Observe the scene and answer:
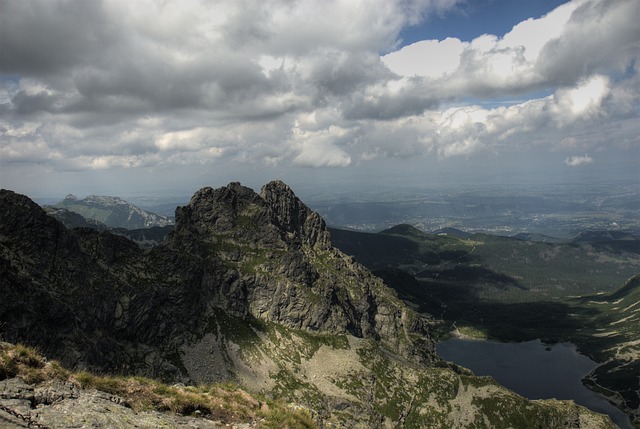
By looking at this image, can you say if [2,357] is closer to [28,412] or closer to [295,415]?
[28,412]

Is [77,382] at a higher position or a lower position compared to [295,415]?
higher

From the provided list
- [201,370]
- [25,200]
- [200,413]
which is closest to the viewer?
[200,413]

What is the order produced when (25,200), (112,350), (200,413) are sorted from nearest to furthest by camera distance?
(200,413) → (112,350) → (25,200)

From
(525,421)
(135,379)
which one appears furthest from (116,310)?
(525,421)

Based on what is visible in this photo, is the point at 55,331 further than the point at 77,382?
Yes

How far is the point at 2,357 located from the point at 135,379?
35.5 ft

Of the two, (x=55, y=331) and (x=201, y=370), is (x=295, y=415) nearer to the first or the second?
(x=55, y=331)

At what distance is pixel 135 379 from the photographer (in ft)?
119

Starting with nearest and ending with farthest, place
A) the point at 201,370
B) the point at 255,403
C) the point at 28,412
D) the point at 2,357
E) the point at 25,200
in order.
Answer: the point at 28,412 → the point at 2,357 → the point at 255,403 → the point at 25,200 → the point at 201,370

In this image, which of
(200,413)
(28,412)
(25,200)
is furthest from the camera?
(25,200)

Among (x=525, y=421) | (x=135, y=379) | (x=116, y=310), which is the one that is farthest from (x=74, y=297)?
(x=525, y=421)

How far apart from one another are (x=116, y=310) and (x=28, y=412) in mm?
197511

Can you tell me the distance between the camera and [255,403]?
38562 mm

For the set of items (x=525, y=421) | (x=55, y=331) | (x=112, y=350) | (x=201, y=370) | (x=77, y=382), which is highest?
(x=77, y=382)
